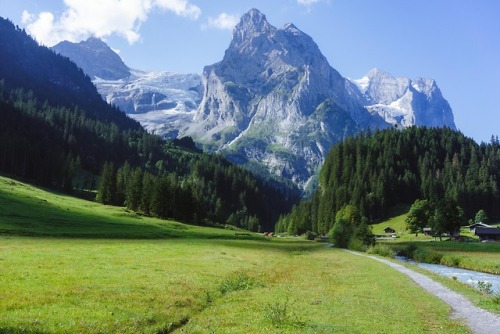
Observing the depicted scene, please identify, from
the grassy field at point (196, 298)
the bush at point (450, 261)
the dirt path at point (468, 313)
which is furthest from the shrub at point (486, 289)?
the bush at point (450, 261)

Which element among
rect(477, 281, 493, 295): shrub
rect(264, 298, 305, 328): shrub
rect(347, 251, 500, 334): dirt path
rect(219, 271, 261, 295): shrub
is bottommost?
rect(219, 271, 261, 295): shrub

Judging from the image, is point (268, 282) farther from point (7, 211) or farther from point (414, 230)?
point (414, 230)

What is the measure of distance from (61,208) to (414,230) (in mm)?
134886

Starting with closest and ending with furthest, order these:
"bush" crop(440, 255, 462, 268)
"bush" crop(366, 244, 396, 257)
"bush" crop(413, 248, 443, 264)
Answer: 1. "bush" crop(440, 255, 462, 268)
2. "bush" crop(413, 248, 443, 264)
3. "bush" crop(366, 244, 396, 257)

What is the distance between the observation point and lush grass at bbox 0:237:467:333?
70.5ft

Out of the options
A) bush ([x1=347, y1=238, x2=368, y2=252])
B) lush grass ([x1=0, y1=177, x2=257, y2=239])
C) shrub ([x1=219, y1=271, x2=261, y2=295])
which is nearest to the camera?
shrub ([x1=219, y1=271, x2=261, y2=295])

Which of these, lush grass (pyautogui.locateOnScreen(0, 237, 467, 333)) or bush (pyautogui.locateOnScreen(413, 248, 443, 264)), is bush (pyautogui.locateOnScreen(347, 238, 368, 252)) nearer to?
bush (pyautogui.locateOnScreen(413, 248, 443, 264))

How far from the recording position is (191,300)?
1115 inches

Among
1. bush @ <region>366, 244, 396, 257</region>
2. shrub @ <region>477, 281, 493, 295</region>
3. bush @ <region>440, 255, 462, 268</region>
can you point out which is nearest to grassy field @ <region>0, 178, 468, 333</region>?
shrub @ <region>477, 281, 493, 295</region>

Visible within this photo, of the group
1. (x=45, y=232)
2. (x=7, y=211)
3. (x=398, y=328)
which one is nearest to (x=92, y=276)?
(x=398, y=328)

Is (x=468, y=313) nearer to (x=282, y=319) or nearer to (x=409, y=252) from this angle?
(x=282, y=319)

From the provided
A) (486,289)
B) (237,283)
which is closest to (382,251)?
(486,289)

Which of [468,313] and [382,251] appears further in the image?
[382,251]

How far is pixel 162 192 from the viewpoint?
151 meters
